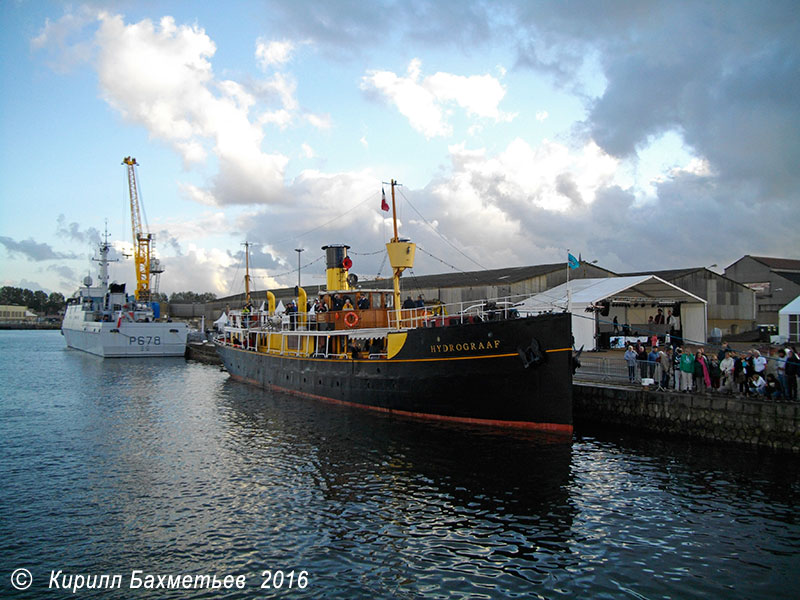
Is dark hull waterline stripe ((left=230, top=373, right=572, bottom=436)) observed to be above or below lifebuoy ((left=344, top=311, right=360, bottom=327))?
below

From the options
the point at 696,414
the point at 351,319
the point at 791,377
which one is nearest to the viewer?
the point at 791,377

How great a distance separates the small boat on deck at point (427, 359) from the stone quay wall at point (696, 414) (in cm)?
349

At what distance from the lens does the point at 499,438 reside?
63.6 ft

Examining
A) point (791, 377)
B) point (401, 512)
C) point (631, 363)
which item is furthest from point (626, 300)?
point (401, 512)

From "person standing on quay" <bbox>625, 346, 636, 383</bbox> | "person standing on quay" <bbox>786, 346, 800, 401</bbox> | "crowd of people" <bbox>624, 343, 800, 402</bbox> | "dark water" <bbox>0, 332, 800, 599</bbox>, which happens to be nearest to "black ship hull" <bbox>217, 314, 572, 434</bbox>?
"dark water" <bbox>0, 332, 800, 599</bbox>

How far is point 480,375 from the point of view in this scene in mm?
20562

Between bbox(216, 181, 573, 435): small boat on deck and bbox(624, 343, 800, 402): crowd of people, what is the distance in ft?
15.9

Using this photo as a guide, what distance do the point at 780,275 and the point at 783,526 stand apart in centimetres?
5361

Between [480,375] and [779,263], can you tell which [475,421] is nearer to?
[480,375]

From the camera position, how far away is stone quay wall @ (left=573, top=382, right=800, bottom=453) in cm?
1720

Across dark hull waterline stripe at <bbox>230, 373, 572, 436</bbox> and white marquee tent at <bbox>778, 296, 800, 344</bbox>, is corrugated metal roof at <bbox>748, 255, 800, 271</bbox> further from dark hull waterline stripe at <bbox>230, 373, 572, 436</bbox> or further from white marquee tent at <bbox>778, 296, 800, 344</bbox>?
dark hull waterline stripe at <bbox>230, 373, 572, 436</bbox>

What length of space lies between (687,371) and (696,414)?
1651 mm

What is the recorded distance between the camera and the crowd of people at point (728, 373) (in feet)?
59.0

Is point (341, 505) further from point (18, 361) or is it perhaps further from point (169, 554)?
point (18, 361)
